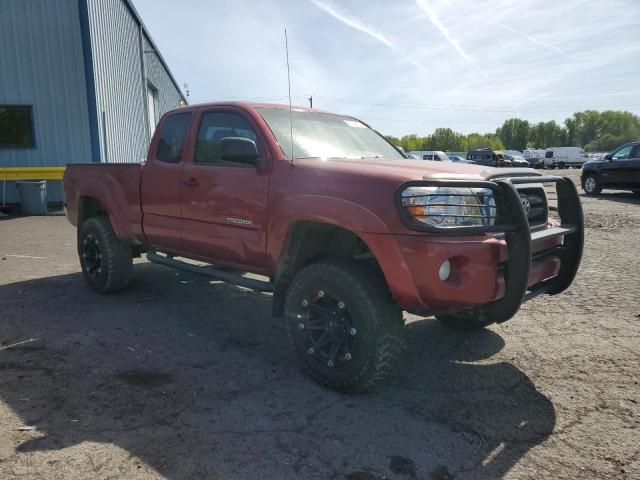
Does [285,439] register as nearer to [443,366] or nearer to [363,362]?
[363,362]

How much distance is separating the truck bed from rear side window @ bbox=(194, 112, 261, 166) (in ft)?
3.07

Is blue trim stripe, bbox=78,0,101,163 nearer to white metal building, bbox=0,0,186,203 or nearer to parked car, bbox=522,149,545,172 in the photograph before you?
white metal building, bbox=0,0,186,203

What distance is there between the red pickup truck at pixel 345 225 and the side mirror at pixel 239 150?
0.03 feet

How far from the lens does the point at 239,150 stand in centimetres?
358

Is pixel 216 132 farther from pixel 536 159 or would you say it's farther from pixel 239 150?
pixel 536 159

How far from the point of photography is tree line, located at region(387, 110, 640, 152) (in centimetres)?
14438

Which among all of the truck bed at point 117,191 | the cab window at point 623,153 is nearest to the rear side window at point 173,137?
the truck bed at point 117,191

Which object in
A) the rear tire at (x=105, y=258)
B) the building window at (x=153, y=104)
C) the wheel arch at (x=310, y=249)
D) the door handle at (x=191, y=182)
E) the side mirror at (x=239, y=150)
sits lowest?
the rear tire at (x=105, y=258)

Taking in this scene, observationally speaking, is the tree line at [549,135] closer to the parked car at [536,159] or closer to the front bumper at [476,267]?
the parked car at [536,159]

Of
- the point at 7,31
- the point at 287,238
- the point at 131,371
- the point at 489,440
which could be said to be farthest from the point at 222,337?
the point at 7,31

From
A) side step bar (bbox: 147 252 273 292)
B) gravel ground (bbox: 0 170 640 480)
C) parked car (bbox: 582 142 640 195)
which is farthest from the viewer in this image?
parked car (bbox: 582 142 640 195)

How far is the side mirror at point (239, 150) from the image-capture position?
11.7 ft

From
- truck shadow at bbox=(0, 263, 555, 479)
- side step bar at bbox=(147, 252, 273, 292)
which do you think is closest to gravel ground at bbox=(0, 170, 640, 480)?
truck shadow at bbox=(0, 263, 555, 479)

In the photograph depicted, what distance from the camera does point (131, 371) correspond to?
11.8 feet
